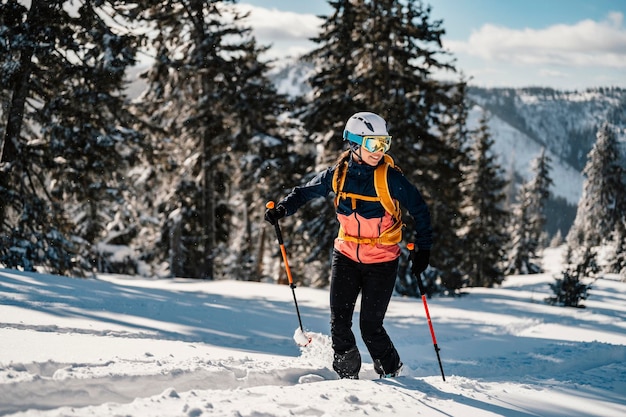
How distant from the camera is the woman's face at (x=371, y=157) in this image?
450 centimetres

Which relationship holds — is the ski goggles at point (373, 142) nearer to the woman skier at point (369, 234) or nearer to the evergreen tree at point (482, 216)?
the woman skier at point (369, 234)

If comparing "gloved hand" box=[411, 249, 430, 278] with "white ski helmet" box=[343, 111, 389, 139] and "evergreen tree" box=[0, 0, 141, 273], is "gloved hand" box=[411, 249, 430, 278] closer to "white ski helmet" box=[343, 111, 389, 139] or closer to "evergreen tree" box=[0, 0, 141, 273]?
"white ski helmet" box=[343, 111, 389, 139]

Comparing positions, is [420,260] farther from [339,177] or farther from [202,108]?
[202,108]

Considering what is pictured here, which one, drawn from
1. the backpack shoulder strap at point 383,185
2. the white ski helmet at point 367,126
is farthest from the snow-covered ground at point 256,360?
the white ski helmet at point 367,126

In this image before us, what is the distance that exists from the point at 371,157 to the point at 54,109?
9.55 metres

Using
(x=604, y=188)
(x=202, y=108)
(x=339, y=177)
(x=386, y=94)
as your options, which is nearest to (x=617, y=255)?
(x=604, y=188)

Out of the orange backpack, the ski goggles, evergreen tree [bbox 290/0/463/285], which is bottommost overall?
the orange backpack

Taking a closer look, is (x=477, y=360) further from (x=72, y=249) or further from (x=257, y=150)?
(x=257, y=150)

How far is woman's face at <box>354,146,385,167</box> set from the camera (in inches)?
177

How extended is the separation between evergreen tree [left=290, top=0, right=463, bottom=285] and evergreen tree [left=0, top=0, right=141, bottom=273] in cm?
685

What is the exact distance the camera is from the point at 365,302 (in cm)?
475

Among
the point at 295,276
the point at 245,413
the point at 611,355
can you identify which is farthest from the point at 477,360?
the point at 295,276

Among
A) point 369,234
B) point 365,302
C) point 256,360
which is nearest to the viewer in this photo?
point 369,234

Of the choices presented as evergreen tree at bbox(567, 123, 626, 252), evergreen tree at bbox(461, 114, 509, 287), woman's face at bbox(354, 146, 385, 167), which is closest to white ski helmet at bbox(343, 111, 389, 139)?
woman's face at bbox(354, 146, 385, 167)
